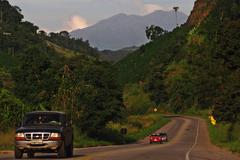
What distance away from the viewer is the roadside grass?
5435cm

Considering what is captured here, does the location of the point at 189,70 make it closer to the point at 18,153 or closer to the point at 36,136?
the point at 18,153

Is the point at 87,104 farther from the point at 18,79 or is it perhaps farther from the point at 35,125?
the point at 35,125

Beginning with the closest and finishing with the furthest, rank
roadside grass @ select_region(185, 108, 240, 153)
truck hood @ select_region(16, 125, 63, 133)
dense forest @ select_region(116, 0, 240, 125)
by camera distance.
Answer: truck hood @ select_region(16, 125, 63, 133), roadside grass @ select_region(185, 108, 240, 153), dense forest @ select_region(116, 0, 240, 125)

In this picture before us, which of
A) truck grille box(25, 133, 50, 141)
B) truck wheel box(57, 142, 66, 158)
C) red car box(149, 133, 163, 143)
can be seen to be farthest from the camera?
red car box(149, 133, 163, 143)

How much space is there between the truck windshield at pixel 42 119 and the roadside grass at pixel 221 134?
21.1 m

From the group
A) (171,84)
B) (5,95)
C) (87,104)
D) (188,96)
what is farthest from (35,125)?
(171,84)

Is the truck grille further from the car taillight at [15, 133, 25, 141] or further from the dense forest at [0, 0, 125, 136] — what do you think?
the dense forest at [0, 0, 125, 136]

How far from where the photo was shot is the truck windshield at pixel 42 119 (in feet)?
75.7

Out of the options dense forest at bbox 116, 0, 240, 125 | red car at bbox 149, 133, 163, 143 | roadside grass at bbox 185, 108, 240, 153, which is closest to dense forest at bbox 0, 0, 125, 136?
red car at bbox 149, 133, 163, 143

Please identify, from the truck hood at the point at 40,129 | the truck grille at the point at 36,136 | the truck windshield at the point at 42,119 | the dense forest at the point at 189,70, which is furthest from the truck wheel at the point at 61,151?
the dense forest at the point at 189,70

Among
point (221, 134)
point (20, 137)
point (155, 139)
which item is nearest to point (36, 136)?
point (20, 137)

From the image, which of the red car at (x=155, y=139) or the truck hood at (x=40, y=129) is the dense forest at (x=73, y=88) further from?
the truck hood at (x=40, y=129)

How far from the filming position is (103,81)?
2707 inches

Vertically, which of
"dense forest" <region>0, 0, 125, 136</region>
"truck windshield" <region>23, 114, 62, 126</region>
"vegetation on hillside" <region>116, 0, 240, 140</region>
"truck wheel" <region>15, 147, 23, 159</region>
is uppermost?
"vegetation on hillside" <region>116, 0, 240, 140</region>
